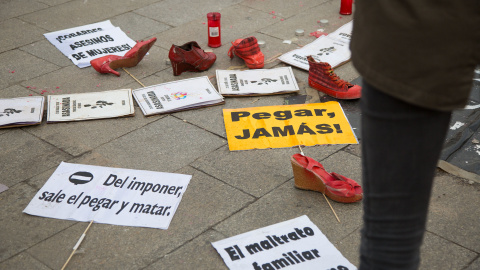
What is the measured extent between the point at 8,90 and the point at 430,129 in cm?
289

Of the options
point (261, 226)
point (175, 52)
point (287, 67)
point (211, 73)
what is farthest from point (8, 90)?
point (261, 226)

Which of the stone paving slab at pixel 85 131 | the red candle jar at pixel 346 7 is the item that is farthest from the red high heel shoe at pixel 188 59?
the red candle jar at pixel 346 7

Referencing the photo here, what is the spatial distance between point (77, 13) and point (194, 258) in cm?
315

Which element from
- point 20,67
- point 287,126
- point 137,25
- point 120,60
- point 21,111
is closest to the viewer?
point 287,126

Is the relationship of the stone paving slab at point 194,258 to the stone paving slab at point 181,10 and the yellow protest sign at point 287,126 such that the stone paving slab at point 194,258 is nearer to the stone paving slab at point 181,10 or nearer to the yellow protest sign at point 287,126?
the yellow protest sign at point 287,126

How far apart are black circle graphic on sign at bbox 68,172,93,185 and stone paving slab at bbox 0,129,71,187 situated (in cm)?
19

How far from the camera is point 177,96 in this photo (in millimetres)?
3176

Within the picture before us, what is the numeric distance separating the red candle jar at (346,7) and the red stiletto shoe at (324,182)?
237 cm

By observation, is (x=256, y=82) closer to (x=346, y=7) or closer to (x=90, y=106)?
(x=90, y=106)

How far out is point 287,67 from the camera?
137 inches

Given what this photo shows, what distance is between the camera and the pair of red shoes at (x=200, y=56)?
3371 mm

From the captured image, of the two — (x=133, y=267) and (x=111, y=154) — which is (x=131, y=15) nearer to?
(x=111, y=154)

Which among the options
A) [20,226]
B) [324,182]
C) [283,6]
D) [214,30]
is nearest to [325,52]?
[214,30]

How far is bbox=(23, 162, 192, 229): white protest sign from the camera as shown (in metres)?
2.20
